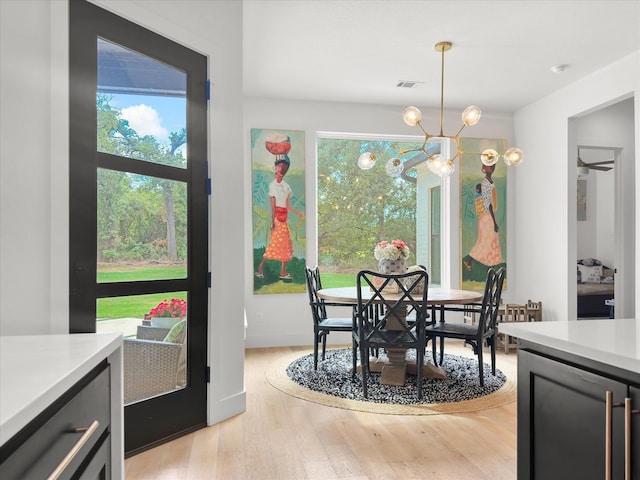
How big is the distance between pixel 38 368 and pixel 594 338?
1439mm

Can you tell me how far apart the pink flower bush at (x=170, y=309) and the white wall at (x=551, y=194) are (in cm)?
402

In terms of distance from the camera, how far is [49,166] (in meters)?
1.99

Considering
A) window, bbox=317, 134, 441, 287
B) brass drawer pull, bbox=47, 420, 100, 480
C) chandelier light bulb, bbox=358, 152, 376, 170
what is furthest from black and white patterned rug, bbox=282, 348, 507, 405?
brass drawer pull, bbox=47, 420, 100, 480

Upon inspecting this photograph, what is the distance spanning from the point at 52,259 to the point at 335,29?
2.69m

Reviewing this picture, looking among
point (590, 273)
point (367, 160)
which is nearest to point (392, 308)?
point (367, 160)

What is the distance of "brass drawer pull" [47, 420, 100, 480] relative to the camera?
94 cm

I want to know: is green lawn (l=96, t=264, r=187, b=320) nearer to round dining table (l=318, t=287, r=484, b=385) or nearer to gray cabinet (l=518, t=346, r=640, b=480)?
round dining table (l=318, t=287, r=484, b=385)

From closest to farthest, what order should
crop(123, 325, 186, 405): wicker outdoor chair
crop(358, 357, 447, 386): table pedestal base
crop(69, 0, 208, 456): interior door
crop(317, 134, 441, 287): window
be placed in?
crop(69, 0, 208, 456): interior door → crop(123, 325, 186, 405): wicker outdoor chair → crop(358, 357, 447, 386): table pedestal base → crop(317, 134, 441, 287): window

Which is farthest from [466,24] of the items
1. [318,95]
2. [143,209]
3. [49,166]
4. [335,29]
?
[49,166]

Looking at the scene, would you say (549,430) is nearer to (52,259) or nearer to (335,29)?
(52,259)

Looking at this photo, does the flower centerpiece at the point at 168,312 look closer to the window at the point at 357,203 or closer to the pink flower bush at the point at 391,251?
the pink flower bush at the point at 391,251

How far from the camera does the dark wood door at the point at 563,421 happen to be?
1.16 meters

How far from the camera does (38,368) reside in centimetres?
109

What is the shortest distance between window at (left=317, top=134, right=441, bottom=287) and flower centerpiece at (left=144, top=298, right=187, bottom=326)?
293 centimetres
